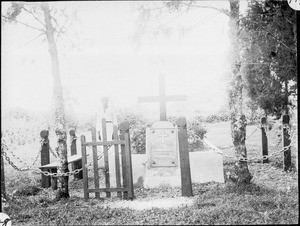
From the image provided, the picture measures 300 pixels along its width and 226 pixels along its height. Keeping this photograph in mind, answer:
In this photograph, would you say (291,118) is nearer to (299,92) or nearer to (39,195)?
(299,92)

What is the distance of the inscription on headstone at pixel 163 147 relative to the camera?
724 centimetres

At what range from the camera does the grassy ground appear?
471 cm

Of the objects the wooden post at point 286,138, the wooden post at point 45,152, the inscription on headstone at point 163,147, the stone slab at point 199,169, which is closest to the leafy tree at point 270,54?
the wooden post at point 286,138

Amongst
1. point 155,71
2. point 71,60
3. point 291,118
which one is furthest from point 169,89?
point 291,118

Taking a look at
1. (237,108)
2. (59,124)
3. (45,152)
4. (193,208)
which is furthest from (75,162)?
(237,108)

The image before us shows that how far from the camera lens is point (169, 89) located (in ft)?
25.8

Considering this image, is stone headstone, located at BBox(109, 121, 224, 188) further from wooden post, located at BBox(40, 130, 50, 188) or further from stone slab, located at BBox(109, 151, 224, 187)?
wooden post, located at BBox(40, 130, 50, 188)

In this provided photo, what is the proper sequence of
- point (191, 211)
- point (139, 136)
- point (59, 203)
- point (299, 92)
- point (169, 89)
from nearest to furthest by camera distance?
point (299, 92) → point (191, 211) → point (59, 203) → point (169, 89) → point (139, 136)

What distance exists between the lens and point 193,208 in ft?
17.0

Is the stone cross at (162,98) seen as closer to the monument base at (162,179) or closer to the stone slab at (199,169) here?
the stone slab at (199,169)

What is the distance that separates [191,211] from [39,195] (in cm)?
366

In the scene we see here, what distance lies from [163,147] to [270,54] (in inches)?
147

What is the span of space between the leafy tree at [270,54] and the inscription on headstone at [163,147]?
9.78 ft

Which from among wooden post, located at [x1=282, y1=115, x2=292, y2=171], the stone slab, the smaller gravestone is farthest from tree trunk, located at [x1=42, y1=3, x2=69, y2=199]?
wooden post, located at [x1=282, y1=115, x2=292, y2=171]
